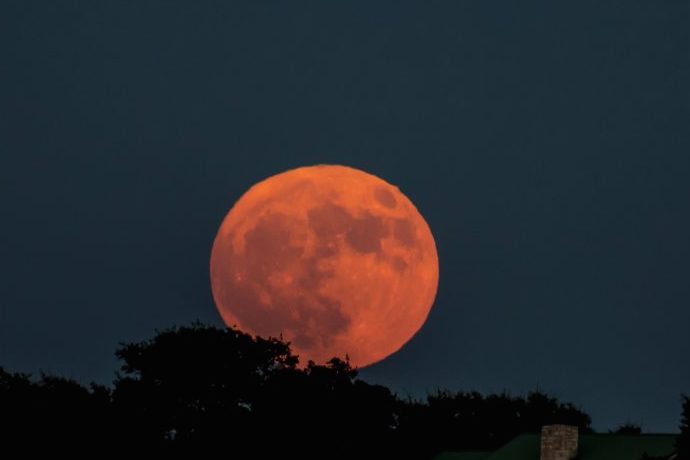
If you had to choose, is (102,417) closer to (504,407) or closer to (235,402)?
(235,402)

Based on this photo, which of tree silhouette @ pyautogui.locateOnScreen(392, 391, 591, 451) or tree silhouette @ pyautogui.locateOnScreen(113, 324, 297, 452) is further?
tree silhouette @ pyautogui.locateOnScreen(392, 391, 591, 451)

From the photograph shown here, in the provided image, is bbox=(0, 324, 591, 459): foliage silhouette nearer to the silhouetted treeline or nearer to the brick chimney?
the silhouetted treeline

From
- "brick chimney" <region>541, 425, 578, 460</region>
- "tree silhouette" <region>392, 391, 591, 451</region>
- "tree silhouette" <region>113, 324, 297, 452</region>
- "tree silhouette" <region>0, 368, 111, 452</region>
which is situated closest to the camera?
"brick chimney" <region>541, 425, 578, 460</region>

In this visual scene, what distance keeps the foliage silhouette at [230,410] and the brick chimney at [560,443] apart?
29913mm

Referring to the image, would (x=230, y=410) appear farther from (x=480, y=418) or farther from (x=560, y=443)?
(x=560, y=443)

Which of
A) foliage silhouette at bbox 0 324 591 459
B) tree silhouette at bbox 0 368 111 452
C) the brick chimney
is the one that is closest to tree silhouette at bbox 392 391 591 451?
foliage silhouette at bbox 0 324 591 459

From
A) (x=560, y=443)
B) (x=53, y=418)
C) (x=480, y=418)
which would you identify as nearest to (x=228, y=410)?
(x=53, y=418)

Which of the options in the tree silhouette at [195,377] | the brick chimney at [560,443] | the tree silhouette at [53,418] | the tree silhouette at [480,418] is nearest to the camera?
the brick chimney at [560,443]

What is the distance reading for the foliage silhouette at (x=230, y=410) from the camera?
88.8 meters

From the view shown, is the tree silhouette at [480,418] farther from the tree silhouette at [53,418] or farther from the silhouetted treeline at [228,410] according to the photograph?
the tree silhouette at [53,418]

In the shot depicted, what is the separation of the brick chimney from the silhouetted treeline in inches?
1185

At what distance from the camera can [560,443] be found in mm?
62219

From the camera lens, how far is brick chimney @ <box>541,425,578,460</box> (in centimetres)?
6197

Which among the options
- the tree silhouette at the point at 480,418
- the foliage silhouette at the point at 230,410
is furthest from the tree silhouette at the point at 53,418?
the tree silhouette at the point at 480,418
